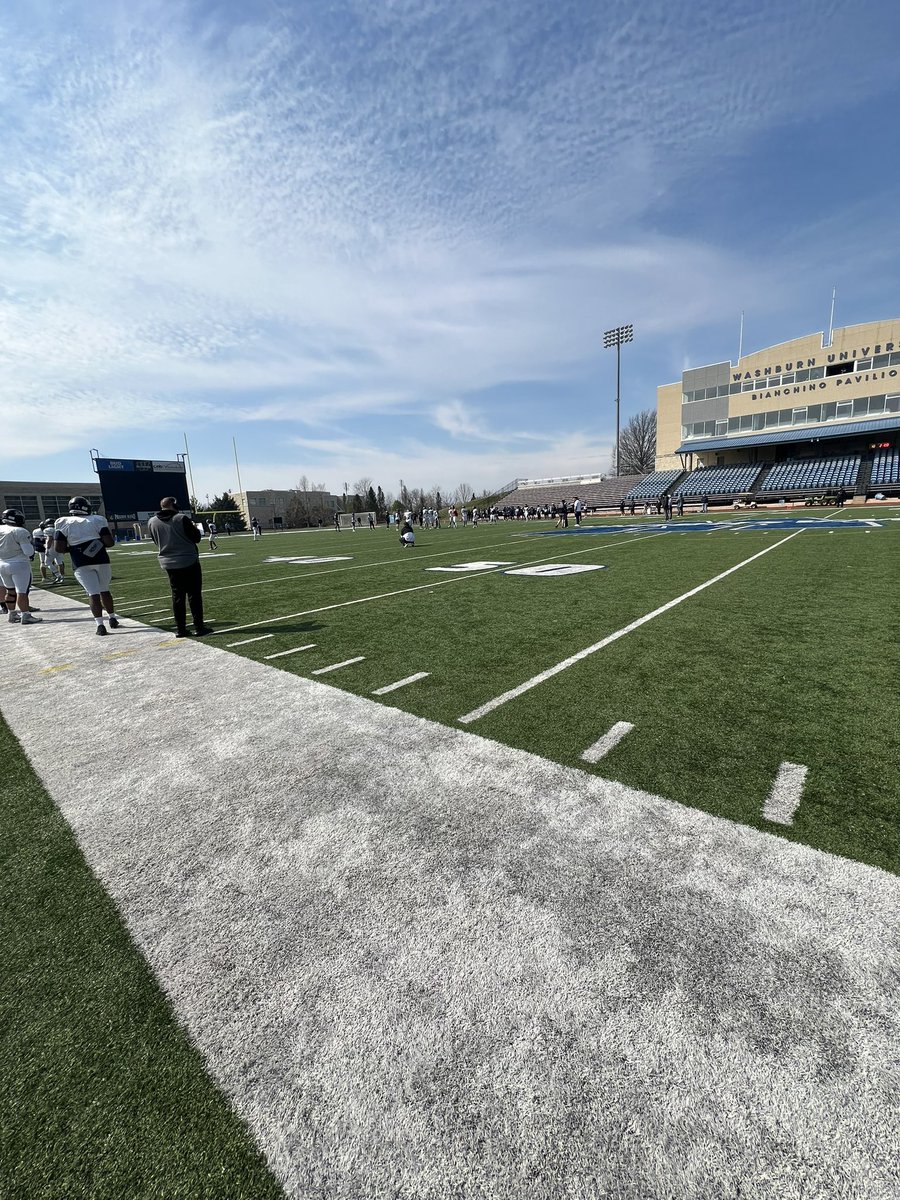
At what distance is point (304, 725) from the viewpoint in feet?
13.6

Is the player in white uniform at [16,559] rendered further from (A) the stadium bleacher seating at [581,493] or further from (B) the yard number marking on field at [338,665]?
(A) the stadium bleacher seating at [581,493]

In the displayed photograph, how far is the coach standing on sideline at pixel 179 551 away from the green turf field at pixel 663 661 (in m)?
0.77

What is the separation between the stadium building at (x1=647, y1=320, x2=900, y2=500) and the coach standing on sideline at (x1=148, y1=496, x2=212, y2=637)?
148ft

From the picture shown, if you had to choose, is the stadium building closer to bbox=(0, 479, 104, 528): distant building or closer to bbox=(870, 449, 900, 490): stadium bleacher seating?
bbox=(870, 449, 900, 490): stadium bleacher seating

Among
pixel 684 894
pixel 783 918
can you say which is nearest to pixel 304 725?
pixel 684 894

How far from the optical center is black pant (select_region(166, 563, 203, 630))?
716 cm

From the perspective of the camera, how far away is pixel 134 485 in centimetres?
6262

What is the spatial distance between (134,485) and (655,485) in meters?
60.1

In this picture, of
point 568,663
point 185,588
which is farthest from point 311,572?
point 568,663

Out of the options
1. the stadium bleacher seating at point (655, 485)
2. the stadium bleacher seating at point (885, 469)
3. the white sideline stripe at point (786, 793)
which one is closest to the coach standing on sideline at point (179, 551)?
the white sideline stripe at point (786, 793)

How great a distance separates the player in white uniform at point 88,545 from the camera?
7.35 metres

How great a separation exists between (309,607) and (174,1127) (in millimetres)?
7970

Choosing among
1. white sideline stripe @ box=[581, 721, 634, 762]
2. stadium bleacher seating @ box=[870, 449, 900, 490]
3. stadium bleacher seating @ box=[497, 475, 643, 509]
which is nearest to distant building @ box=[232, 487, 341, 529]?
stadium bleacher seating @ box=[497, 475, 643, 509]

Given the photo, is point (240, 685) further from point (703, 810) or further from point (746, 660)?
point (746, 660)
